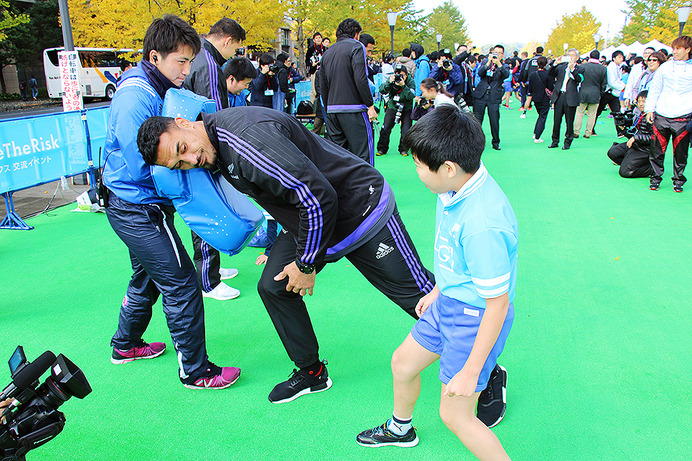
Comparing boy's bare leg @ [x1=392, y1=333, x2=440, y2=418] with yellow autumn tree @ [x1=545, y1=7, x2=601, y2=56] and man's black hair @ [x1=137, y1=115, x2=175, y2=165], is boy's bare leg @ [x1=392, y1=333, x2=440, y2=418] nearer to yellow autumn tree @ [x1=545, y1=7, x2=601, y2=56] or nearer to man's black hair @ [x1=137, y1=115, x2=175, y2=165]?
man's black hair @ [x1=137, y1=115, x2=175, y2=165]

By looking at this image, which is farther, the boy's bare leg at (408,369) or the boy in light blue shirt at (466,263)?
the boy's bare leg at (408,369)

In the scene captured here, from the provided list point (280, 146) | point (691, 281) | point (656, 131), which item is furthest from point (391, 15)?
point (280, 146)

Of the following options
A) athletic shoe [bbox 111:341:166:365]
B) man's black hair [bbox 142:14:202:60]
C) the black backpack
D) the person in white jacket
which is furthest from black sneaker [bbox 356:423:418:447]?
the black backpack

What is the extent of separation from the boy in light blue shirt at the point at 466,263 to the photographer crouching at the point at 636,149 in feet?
21.3

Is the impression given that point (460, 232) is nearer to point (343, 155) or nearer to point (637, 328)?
point (343, 155)

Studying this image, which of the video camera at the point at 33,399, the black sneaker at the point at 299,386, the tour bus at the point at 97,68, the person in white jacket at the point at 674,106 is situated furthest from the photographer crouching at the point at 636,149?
the tour bus at the point at 97,68

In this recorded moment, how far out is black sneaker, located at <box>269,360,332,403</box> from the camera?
8.83 feet

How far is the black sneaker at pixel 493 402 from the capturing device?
8.02 ft

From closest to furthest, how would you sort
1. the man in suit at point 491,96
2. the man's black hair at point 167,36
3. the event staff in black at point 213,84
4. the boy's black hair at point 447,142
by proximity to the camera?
1. the boy's black hair at point 447,142
2. the man's black hair at point 167,36
3. the event staff in black at point 213,84
4. the man in suit at point 491,96

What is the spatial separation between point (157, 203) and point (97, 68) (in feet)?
84.1

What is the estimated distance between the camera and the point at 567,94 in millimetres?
9820

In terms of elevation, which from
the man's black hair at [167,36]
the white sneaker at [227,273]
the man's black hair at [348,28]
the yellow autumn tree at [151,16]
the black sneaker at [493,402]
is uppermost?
the yellow autumn tree at [151,16]

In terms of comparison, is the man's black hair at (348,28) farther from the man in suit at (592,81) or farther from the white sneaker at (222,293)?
the man in suit at (592,81)

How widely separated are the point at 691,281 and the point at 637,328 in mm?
1109
